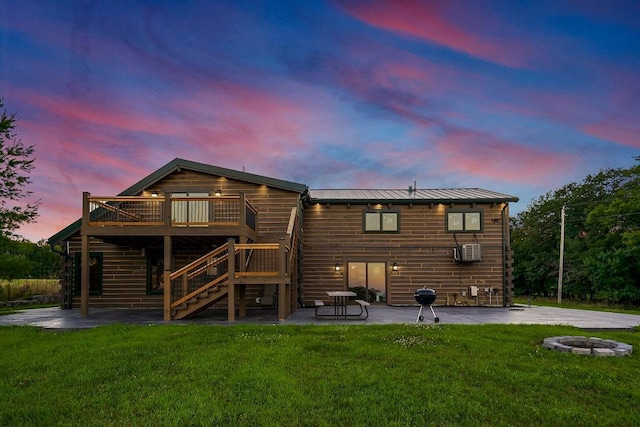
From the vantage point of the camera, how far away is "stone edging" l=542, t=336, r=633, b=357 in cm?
747

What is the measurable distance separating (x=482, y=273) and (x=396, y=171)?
13089 mm

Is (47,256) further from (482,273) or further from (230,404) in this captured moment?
(230,404)

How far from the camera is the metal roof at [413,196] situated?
1803 cm

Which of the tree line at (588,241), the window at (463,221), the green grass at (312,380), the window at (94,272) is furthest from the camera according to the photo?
the tree line at (588,241)

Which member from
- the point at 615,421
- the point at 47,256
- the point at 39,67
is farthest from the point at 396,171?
the point at 47,256

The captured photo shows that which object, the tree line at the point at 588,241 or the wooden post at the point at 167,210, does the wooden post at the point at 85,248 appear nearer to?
the wooden post at the point at 167,210

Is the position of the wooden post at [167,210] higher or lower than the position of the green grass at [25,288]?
higher

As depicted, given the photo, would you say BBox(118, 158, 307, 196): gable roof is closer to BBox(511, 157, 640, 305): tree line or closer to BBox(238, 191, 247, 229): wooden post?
BBox(238, 191, 247, 229): wooden post

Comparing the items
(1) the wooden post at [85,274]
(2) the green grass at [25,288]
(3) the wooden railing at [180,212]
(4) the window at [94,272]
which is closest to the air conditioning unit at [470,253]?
(3) the wooden railing at [180,212]

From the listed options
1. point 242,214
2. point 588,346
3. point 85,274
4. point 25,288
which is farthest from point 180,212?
point 25,288

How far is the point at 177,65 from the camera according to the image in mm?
16859

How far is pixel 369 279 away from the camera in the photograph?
18.4 metres

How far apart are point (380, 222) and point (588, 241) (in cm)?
2373

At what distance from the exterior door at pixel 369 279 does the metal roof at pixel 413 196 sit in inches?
115
